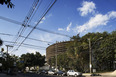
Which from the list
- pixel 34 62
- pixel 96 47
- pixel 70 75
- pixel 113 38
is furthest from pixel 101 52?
pixel 34 62

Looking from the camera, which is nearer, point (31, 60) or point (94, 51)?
point (94, 51)

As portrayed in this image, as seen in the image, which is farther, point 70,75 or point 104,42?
point 104,42

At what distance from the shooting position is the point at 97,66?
53.8 metres

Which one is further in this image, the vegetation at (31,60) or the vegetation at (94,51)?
the vegetation at (31,60)

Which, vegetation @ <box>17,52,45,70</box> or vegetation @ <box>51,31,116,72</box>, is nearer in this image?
vegetation @ <box>51,31,116,72</box>

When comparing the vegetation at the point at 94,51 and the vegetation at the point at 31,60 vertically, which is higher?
the vegetation at the point at 94,51

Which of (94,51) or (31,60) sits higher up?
(94,51)

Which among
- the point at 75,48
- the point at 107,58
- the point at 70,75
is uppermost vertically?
the point at 75,48

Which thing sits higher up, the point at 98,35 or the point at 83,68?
the point at 98,35

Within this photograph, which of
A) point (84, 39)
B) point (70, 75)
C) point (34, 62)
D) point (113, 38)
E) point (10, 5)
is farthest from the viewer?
point (34, 62)

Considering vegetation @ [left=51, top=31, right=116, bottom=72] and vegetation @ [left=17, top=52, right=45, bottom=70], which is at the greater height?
vegetation @ [left=51, top=31, right=116, bottom=72]

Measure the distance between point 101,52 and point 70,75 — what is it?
16948 millimetres

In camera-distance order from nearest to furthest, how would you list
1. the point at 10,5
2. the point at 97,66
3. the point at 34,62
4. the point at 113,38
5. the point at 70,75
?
the point at 10,5 → the point at 70,75 → the point at 113,38 → the point at 97,66 → the point at 34,62

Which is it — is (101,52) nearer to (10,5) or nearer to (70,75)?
(70,75)
